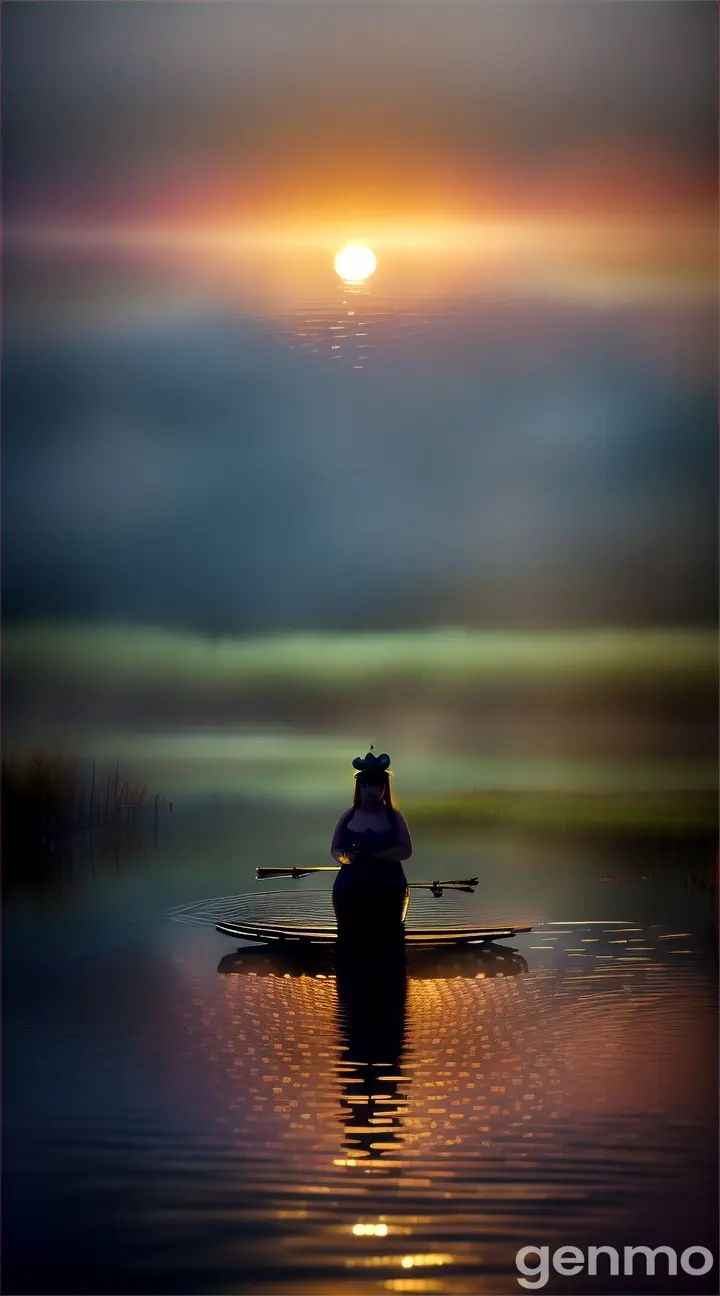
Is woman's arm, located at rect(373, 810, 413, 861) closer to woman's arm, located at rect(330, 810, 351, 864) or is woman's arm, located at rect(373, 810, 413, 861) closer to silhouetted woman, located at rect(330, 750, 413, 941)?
silhouetted woman, located at rect(330, 750, 413, 941)

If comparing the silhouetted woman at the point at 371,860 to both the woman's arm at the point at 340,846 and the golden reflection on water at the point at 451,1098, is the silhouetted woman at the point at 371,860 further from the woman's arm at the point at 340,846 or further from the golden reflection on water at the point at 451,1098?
the golden reflection on water at the point at 451,1098

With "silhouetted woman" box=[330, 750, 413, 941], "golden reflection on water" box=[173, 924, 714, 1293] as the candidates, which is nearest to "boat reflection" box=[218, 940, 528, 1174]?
"golden reflection on water" box=[173, 924, 714, 1293]

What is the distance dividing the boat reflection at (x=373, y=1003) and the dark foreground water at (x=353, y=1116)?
0.05 metres

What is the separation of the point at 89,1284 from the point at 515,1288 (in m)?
2.42

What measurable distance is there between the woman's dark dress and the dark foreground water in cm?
76

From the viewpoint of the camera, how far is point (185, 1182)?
31.2 feet

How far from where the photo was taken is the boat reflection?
415 inches

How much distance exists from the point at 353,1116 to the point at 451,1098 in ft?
3.33

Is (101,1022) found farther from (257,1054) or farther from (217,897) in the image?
(217,897)

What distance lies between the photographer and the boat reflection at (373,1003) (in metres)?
10.5

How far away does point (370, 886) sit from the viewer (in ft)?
58.4

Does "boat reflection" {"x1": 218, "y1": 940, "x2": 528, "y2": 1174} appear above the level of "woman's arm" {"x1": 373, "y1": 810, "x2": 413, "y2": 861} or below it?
below

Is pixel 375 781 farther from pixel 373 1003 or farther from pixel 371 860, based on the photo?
pixel 373 1003

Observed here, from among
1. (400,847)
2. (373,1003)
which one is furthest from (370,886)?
(373,1003)
